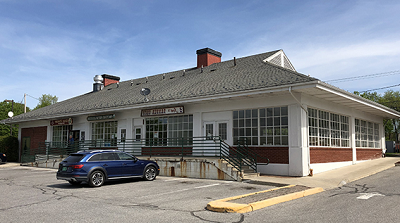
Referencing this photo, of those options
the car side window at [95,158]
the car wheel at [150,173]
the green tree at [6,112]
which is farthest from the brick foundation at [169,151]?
the green tree at [6,112]

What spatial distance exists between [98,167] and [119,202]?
3761mm

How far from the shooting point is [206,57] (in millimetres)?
25719

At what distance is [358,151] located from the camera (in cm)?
2127

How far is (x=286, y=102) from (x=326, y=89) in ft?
6.50

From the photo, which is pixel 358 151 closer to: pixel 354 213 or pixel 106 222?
pixel 354 213

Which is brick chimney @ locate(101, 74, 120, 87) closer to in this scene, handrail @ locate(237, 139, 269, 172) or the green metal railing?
the green metal railing

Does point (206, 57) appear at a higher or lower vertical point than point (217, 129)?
higher

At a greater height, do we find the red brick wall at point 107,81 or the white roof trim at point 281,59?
the red brick wall at point 107,81

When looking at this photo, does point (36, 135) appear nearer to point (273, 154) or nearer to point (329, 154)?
point (273, 154)

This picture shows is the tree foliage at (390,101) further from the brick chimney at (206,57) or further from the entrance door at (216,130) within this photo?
the entrance door at (216,130)

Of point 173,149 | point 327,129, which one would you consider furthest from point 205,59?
point 327,129

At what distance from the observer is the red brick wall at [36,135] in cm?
2889

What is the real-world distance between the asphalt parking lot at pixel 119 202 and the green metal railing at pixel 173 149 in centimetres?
258

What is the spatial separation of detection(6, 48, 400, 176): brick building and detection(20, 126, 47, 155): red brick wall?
2611 mm
